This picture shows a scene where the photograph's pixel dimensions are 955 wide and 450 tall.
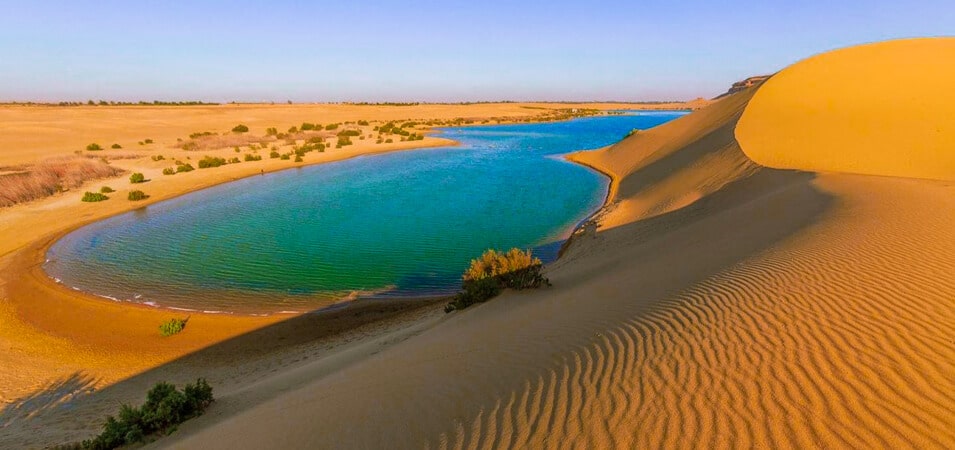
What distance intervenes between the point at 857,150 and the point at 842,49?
1821cm

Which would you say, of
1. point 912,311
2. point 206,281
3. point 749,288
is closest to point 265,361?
point 206,281

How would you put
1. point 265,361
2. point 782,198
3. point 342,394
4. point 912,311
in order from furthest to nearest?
point 782,198
point 265,361
point 342,394
point 912,311

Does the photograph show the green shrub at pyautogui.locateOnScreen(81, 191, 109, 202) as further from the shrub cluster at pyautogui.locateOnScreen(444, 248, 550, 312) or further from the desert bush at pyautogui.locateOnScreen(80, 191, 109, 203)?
the shrub cluster at pyautogui.locateOnScreen(444, 248, 550, 312)

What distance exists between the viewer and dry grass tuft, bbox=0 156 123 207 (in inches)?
834

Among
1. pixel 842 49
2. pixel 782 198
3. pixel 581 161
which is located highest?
pixel 842 49

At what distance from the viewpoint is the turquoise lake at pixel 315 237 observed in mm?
12594

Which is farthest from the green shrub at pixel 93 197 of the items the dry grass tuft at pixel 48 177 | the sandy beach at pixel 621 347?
the sandy beach at pixel 621 347

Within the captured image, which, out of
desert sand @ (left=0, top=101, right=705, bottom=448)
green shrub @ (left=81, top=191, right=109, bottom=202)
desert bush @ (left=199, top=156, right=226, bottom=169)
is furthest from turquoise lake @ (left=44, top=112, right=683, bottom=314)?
desert bush @ (left=199, top=156, right=226, bottom=169)

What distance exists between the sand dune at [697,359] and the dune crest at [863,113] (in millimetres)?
8548

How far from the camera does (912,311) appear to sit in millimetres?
4898

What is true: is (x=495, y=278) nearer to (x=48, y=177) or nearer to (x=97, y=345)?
(x=97, y=345)

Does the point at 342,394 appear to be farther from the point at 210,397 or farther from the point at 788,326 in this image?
the point at 788,326

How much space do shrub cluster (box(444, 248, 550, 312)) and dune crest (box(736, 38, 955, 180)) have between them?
13528 mm

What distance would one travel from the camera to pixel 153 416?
5.68 metres
